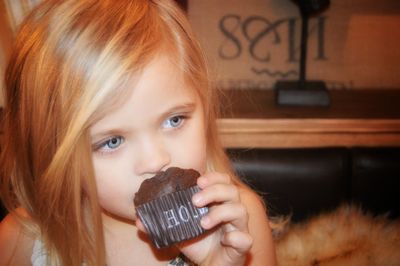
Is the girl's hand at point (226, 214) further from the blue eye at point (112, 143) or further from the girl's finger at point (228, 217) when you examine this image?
the blue eye at point (112, 143)

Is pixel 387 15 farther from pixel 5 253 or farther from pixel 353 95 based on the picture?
pixel 5 253

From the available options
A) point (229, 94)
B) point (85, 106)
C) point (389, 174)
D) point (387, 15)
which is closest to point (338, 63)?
point (387, 15)

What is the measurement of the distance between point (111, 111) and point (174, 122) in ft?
0.35

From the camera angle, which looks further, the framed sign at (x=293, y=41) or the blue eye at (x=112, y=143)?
the framed sign at (x=293, y=41)

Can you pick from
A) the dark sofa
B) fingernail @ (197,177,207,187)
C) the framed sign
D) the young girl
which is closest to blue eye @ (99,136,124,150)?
the young girl

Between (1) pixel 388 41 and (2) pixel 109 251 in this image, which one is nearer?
(2) pixel 109 251

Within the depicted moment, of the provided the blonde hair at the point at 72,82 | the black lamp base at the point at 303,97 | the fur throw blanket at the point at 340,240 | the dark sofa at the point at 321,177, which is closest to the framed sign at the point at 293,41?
the black lamp base at the point at 303,97

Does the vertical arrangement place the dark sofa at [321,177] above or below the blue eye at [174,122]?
below

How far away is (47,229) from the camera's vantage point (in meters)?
0.90

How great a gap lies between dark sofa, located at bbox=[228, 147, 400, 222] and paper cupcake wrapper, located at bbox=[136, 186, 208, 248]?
1.89 ft

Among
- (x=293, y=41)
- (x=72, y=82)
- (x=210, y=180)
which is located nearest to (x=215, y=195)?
(x=210, y=180)

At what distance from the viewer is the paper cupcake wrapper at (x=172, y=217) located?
2.21ft

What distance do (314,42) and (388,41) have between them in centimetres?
27

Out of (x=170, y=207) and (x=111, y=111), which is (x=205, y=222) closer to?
(x=170, y=207)
